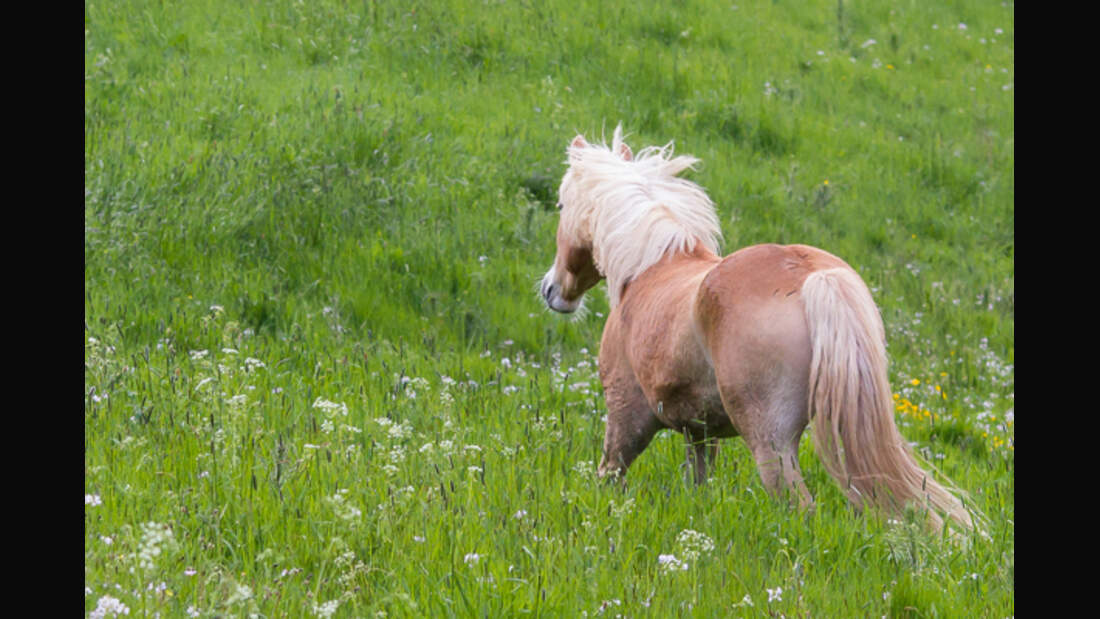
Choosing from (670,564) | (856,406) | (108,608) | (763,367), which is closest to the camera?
(108,608)

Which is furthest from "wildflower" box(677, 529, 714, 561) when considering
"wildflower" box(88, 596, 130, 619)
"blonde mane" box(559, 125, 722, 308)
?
"blonde mane" box(559, 125, 722, 308)

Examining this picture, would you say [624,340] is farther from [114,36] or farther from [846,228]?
[114,36]

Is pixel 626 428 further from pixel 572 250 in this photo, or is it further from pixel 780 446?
pixel 572 250

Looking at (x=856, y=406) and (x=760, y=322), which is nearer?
(x=856, y=406)

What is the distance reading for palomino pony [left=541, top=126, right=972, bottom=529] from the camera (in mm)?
3861

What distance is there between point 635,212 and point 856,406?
1.85m

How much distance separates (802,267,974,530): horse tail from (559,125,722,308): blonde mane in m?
1.35

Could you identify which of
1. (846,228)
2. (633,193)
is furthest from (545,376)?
(846,228)

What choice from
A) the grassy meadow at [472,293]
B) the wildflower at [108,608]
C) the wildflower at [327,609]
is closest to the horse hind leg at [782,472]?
the grassy meadow at [472,293]

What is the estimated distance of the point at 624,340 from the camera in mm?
5168

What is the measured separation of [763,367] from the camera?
399 centimetres

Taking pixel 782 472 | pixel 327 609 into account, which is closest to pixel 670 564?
pixel 782 472

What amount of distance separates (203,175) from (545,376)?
342cm

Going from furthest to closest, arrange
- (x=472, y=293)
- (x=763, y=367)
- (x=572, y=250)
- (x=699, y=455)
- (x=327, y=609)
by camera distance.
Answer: (x=472, y=293), (x=572, y=250), (x=699, y=455), (x=763, y=367), (x=327, y=609)
